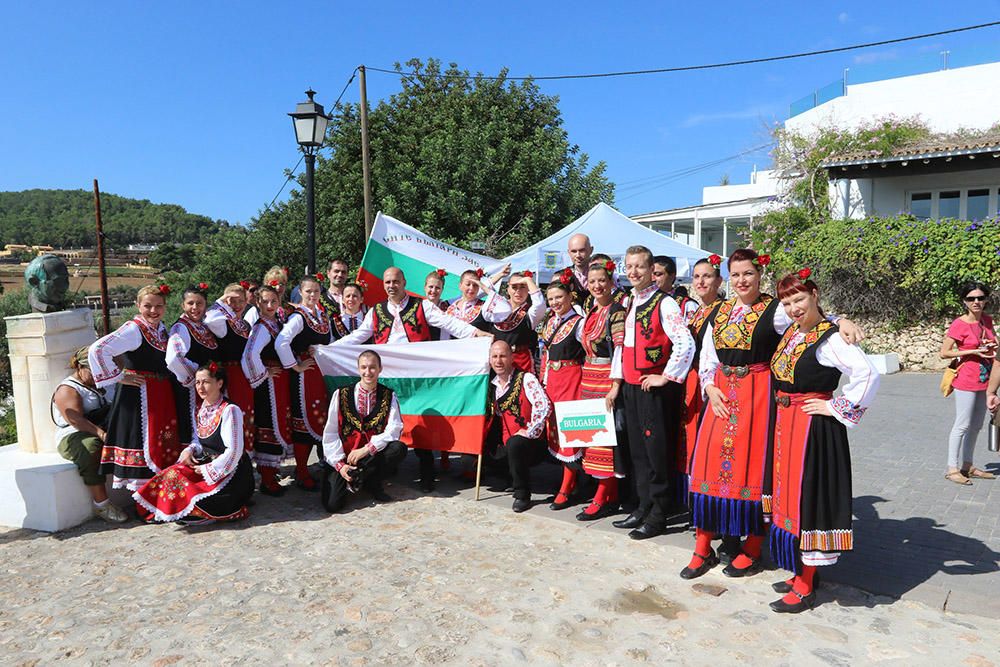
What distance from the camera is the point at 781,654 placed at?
10.6 feet

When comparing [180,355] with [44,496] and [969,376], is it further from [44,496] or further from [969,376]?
[969,376]

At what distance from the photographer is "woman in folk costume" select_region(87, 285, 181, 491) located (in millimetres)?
5203

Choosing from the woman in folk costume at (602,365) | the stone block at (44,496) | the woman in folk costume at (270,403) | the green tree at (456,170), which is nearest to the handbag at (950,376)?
the woman in folk costume at (602,365)

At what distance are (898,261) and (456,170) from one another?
8.76m

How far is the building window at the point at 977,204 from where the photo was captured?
1470 centimetres

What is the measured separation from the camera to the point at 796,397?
11.9ft

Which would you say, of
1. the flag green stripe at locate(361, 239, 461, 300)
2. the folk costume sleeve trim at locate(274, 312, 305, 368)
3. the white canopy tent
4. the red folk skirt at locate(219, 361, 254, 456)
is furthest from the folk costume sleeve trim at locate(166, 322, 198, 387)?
the white canopy tent

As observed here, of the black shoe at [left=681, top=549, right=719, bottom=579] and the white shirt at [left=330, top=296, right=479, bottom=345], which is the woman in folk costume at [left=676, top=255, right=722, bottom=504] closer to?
the black shoe at [left=681, top=549, right=719, bottom=579]

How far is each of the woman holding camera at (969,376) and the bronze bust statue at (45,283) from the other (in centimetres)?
736

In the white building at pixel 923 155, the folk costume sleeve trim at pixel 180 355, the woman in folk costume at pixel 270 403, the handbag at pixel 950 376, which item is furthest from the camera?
the white building at pixel 923 155

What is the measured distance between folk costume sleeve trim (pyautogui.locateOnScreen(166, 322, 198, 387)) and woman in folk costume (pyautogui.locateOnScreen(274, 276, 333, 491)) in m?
0.70

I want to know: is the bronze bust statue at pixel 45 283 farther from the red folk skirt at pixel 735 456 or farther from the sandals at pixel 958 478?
the sandals at pixel 958 478

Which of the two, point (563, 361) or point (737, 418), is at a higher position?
point (563, 361)

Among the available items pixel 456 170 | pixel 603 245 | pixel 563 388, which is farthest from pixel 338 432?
pixel 456 170
